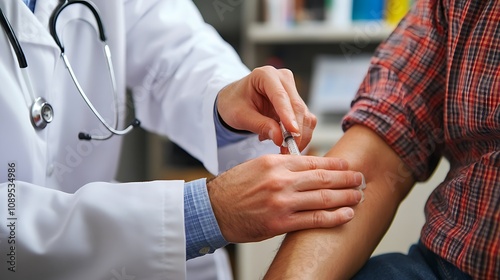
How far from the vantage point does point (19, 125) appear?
96 centimetres

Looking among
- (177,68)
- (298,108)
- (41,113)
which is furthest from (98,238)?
(177,68)

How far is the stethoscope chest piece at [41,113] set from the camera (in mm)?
984

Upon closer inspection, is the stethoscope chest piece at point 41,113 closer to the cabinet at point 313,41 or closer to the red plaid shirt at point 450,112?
the red plaid shirt at point 450,112

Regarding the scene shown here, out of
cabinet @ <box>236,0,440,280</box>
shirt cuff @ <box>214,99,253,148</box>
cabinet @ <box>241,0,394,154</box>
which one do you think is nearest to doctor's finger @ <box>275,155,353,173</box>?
shirt cuff @ <box>214,99,253,148</box>

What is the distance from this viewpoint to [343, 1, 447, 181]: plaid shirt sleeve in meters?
1.00

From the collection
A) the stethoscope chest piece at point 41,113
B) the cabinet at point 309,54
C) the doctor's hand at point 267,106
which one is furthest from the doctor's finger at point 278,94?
the cabinet at point 309,54

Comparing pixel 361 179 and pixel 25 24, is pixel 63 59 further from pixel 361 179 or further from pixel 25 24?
pixel 361 179

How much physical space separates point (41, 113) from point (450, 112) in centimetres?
64

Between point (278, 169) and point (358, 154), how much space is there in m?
0.18

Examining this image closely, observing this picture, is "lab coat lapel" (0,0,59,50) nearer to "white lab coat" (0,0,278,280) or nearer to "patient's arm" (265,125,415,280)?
"white lab coat" (0,0,278,280)

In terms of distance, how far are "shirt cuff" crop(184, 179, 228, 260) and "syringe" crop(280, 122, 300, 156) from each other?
143mm

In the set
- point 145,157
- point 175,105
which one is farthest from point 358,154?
point 145,157

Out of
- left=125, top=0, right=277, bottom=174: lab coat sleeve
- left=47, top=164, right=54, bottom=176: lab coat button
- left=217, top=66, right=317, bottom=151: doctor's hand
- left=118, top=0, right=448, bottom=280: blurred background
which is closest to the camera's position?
left=217, top=66, right=317, bottom=151: doctor's hand

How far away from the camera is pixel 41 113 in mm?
992
